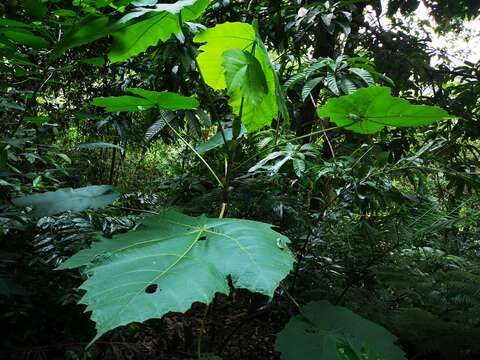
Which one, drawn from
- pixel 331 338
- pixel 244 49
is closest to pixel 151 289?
pixel 331 338

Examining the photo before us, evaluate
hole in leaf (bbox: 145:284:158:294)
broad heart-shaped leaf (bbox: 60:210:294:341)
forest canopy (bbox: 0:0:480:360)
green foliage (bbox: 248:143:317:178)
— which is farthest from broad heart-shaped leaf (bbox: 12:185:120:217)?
green foliage (bbox: 248:143:317:178)

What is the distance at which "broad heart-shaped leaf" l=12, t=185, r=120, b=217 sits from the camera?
2.84 feet

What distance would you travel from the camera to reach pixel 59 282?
144 centimetres

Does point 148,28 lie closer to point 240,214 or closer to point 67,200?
point 67,200

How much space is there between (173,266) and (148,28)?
609 millimetres

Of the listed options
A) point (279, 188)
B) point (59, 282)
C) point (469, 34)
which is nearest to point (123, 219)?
point (59, 282)

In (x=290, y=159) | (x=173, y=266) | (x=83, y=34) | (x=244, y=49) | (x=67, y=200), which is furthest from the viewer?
(x=290, y=159)

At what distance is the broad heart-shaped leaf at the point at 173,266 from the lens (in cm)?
51

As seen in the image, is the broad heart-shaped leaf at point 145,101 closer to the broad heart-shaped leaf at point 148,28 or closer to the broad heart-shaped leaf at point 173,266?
the broad heart-shaped leaf at point 148,28

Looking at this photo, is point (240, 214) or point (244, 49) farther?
point (240, 214)

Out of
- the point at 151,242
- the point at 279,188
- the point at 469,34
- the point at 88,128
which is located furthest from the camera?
the point at 469,34

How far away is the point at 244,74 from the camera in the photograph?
0.81 meters

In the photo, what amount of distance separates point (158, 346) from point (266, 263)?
118cm

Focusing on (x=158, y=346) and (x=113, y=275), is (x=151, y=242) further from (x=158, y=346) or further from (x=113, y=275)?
(x=158, y=346)
